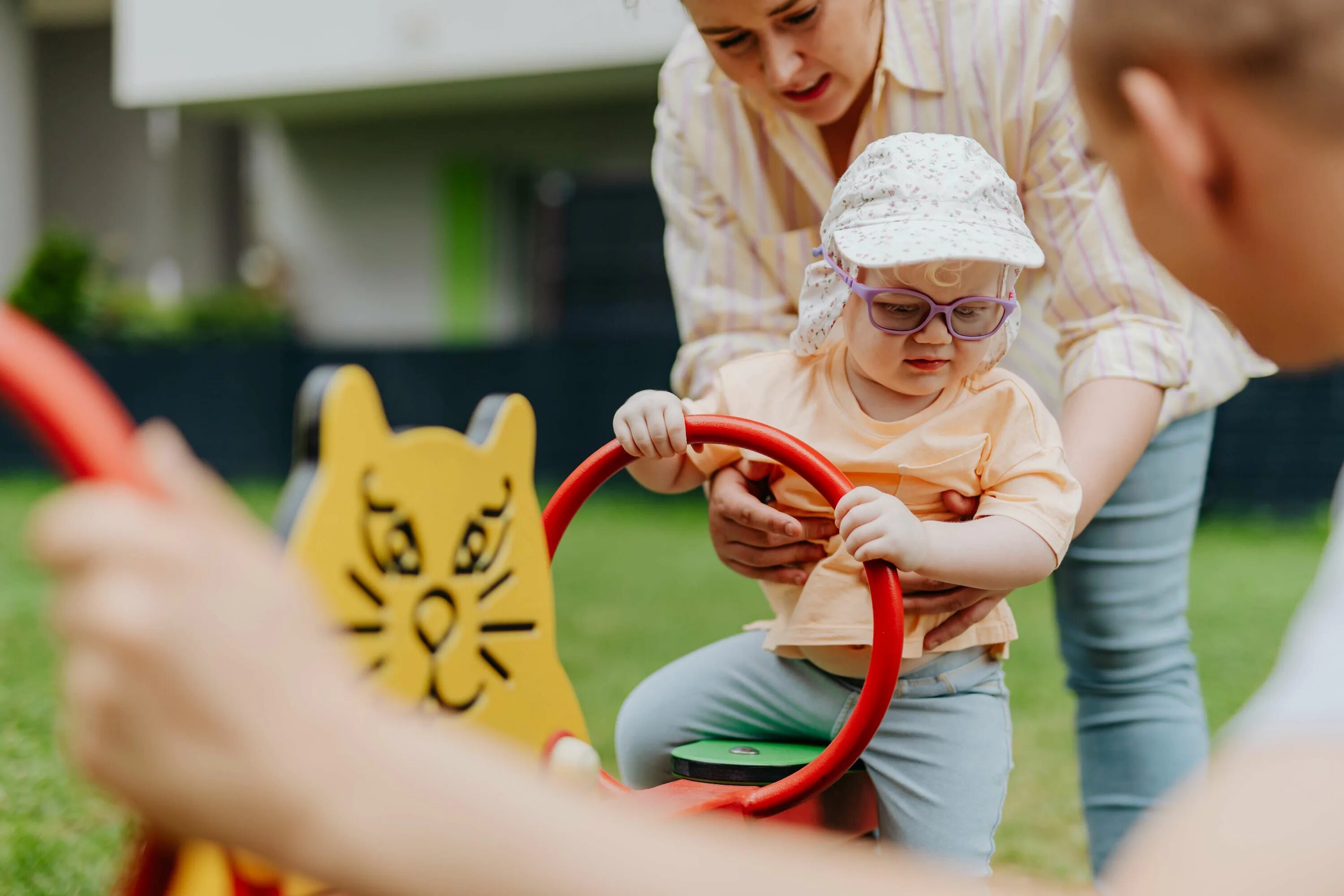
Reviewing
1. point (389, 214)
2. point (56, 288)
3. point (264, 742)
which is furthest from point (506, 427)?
point (389, 214)

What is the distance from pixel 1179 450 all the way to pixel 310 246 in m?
8.03

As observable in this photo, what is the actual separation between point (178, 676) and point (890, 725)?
108cm

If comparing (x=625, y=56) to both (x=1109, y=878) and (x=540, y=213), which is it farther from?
(x=1109, y=878)

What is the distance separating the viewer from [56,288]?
7.91 metres

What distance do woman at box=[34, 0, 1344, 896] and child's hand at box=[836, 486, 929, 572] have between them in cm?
59

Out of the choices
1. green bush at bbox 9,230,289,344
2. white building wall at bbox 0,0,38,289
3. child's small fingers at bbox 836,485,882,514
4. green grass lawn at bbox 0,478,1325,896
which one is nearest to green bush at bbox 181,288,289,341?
green bush at bbox 9,230,289,344

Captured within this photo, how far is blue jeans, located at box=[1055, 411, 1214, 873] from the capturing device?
1.69m

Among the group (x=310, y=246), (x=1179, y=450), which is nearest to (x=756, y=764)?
(x=1179, y=450)

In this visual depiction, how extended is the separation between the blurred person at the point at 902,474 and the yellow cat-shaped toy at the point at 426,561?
0.99 ft

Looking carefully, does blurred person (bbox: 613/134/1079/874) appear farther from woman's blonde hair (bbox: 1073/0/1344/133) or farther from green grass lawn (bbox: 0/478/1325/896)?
green grass lawn (bbox: 0/478/1325/896)

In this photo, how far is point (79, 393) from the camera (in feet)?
1.96

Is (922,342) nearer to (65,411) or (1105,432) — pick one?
(1105,432)

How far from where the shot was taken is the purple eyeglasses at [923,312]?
1.32 m

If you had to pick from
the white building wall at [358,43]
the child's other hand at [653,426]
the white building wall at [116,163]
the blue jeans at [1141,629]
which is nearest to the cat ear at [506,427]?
the child's other hand at [653,426]
